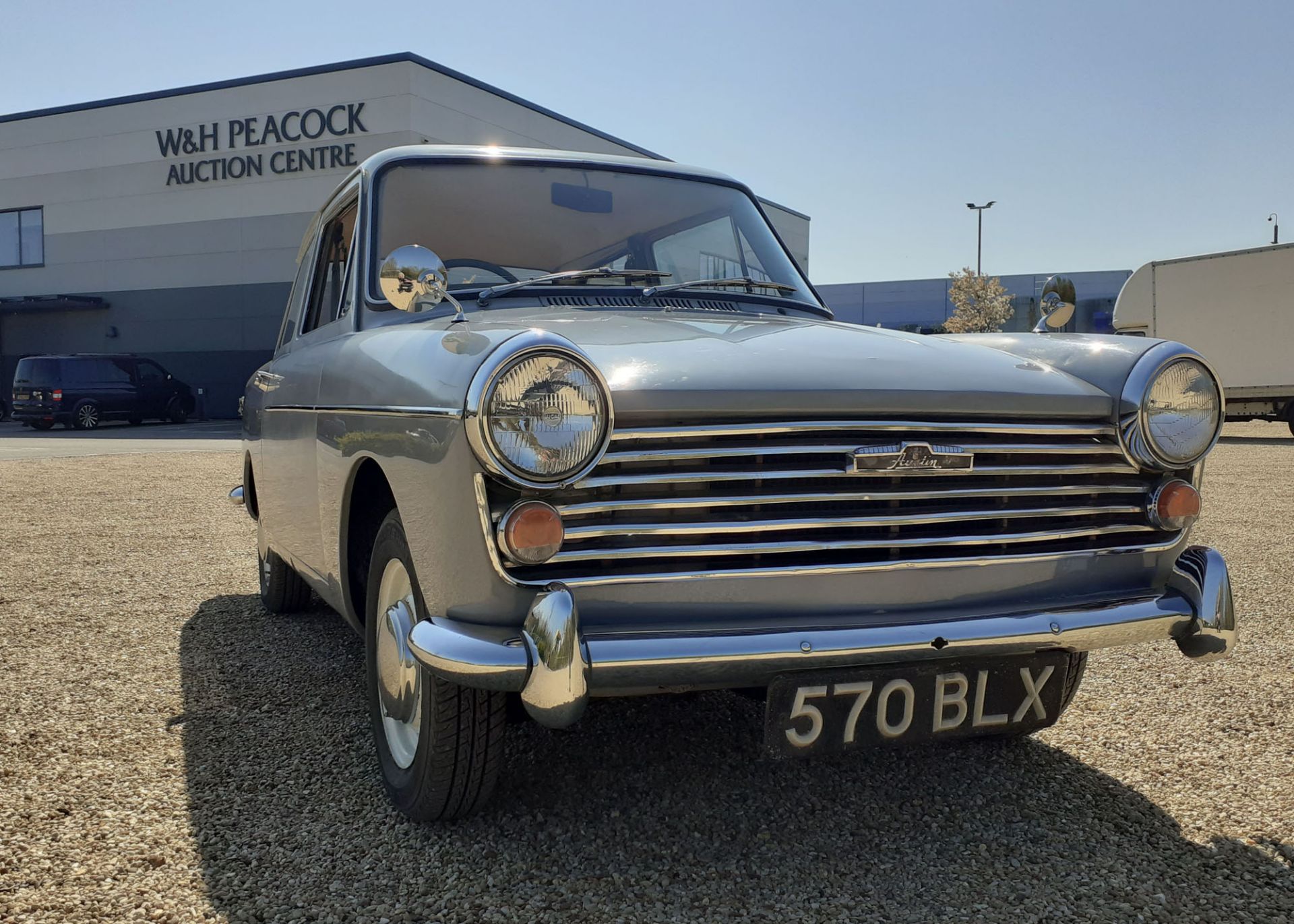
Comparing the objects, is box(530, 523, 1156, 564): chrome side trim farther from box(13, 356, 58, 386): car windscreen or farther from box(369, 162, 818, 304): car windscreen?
box(13, 356, 58, 386): car windscreen

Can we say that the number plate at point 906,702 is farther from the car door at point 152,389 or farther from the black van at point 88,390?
the car door at point 152,389

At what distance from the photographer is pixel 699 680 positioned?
79.4 inches

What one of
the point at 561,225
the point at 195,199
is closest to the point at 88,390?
the point at 195,199

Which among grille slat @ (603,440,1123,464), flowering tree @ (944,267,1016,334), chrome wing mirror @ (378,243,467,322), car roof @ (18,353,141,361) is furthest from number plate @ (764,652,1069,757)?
flowering tree @ (944,267,1016,334)

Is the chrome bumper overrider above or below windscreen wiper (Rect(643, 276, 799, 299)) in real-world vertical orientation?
below

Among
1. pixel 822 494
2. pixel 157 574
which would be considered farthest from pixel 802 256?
pixel 822 494

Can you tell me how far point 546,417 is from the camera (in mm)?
1974

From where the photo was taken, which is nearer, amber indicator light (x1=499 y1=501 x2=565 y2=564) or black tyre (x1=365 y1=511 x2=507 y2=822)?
amber indicator light (x1=499 y1=501 x2=565 y2=564)

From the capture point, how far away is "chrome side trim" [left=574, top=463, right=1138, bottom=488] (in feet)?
6.67

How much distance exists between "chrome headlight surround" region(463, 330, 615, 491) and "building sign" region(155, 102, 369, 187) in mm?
23315

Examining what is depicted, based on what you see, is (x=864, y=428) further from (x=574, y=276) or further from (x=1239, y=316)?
(x=1239, y=316)

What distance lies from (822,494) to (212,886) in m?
1.48

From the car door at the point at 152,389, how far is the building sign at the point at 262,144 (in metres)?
4.94

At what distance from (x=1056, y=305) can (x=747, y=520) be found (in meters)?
2.09
